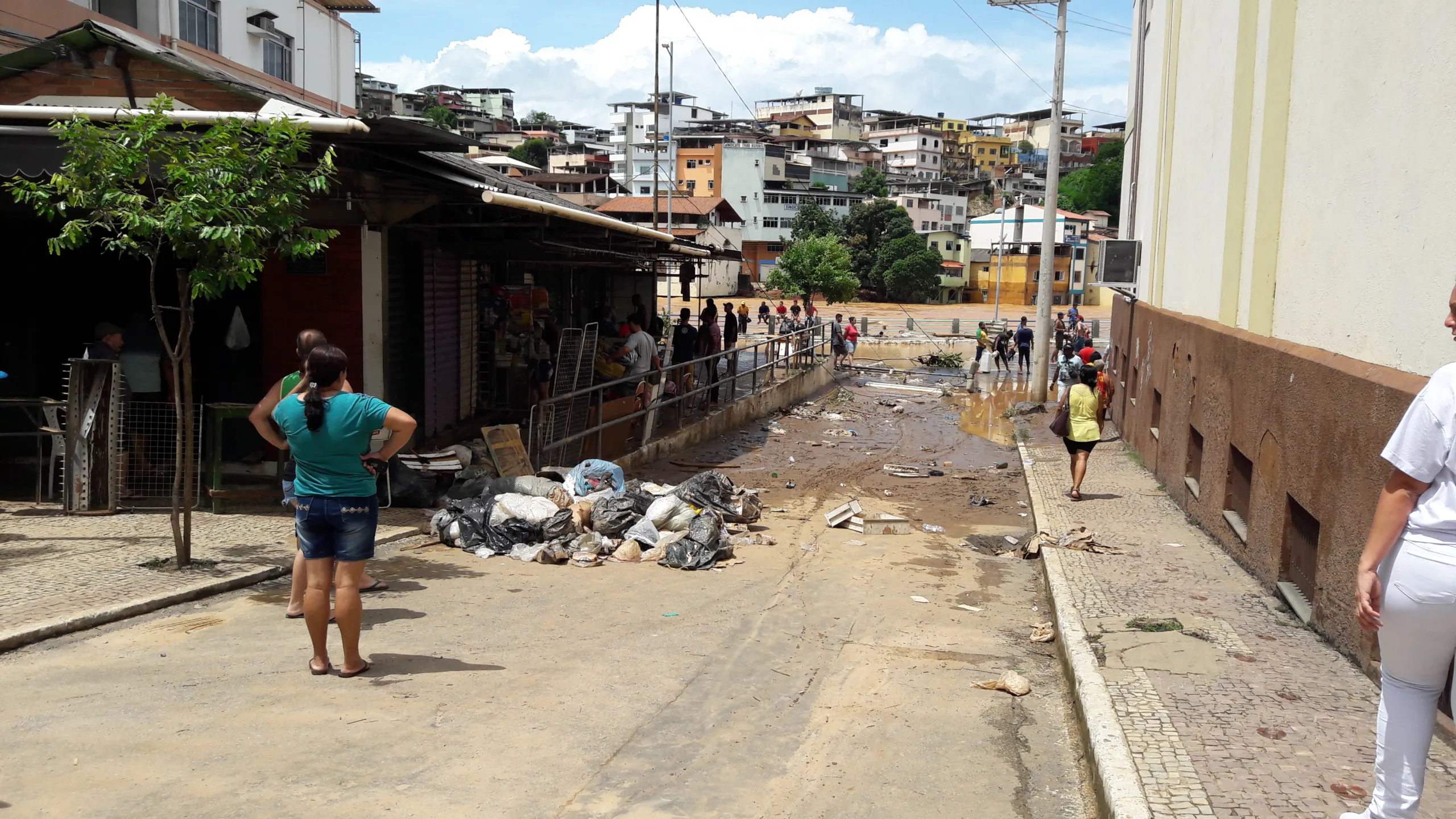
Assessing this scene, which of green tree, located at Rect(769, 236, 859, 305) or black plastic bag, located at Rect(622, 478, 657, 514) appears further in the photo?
green tree, located at Rect(769, 236, 859, 305)

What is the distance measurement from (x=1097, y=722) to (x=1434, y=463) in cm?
224

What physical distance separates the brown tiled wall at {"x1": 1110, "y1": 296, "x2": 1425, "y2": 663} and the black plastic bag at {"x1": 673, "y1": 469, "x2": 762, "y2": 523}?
4.26 metres

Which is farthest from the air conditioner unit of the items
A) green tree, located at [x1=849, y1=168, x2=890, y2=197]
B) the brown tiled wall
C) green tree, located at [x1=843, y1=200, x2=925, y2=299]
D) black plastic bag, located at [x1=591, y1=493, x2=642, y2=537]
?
green tree, located at [x1=849, y1=168, x2=890, y2=197]

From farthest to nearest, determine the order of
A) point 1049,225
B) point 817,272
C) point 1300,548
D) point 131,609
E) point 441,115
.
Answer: point 441,115 < point 817,272 < point 1049,225 < point 1300,548 < point 131,609

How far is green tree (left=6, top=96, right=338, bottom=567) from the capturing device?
6.62m

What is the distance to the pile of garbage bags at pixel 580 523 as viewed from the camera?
857cm

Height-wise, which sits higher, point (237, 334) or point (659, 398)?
point (237, 334)

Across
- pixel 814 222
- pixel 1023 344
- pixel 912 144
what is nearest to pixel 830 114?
pixel 912 144

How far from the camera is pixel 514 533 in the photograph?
8.66m

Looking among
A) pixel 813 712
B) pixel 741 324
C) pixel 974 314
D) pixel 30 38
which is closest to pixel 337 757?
pixel 813 712

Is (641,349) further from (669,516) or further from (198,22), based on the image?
(198,22)

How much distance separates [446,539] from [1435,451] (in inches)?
283

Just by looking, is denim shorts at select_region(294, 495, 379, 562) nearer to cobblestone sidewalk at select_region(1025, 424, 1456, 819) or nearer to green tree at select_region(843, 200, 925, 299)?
cobblestone sidewalk at select_region(1025, 424, 1456, 819)

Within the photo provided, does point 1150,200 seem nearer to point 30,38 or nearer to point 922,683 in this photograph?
point 922,683
